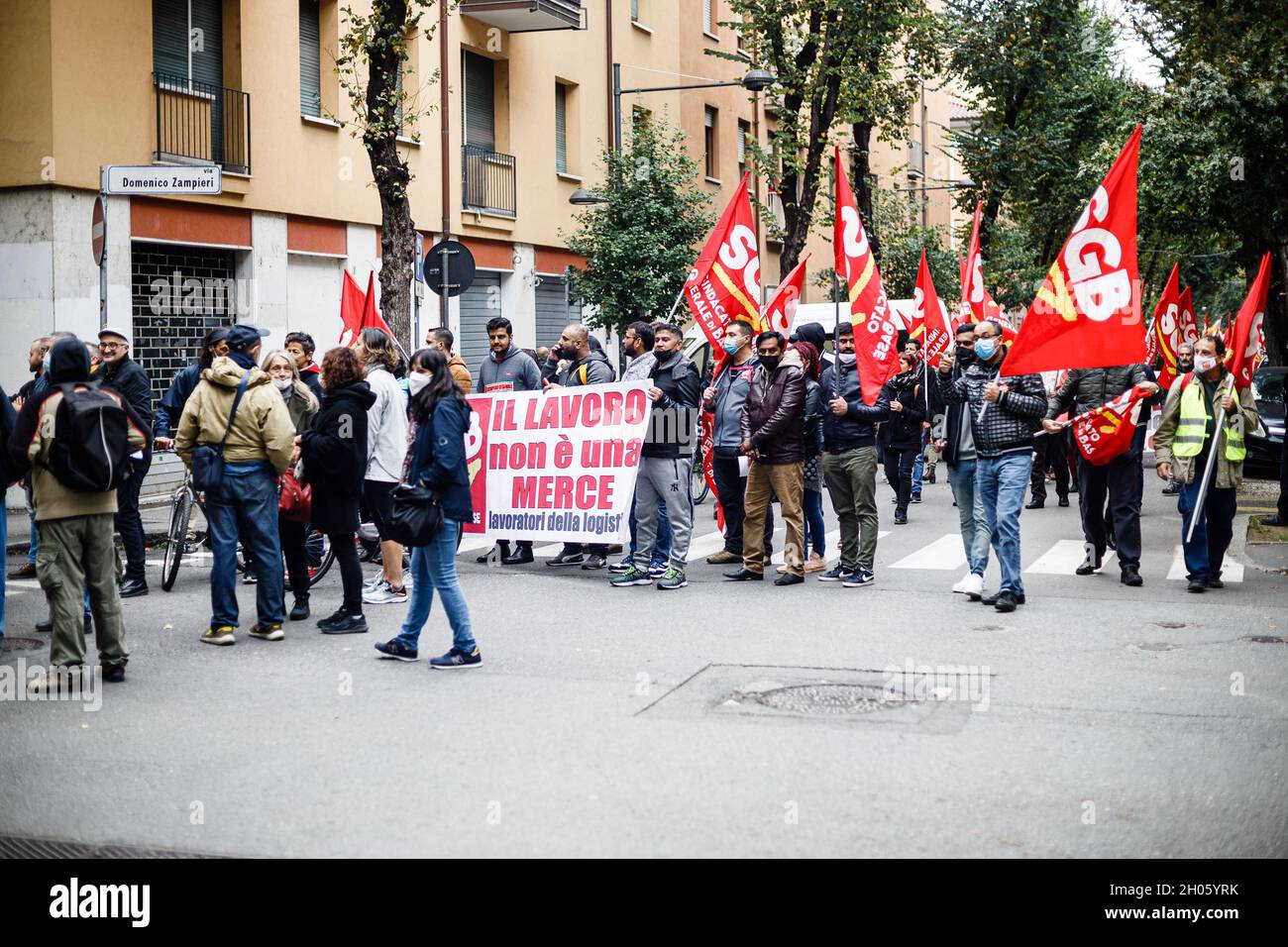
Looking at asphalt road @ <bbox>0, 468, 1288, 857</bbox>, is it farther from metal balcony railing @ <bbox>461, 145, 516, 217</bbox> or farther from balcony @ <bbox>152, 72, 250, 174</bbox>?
metal balcony railing @ <bbox>461, 145, 516, 217</bbox>

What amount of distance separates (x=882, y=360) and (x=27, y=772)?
703 centimetres

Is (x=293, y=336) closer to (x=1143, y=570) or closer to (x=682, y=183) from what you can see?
(x=1143, y=570)

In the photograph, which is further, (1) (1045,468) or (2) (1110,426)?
(1) (1045,468)

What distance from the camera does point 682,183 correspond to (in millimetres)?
24688

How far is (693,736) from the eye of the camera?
675 centimetres

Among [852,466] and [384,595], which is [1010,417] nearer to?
[852,466]

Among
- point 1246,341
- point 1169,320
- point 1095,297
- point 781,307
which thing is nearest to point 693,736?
point 1095,297

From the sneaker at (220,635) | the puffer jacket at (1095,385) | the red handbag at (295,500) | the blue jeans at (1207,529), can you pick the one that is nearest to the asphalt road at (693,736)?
the sneaker at (220,635)

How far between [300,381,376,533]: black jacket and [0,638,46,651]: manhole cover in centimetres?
185

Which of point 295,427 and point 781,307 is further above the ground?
point 781,307

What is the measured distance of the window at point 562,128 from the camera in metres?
29.2

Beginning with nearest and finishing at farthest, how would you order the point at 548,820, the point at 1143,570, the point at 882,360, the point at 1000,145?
1. the point at 548,820
2. the point at 882,360
3. the point at 1143,570
4. the point at 1000,145

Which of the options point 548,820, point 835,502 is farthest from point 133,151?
point 548,820

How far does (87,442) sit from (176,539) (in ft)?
11.9
